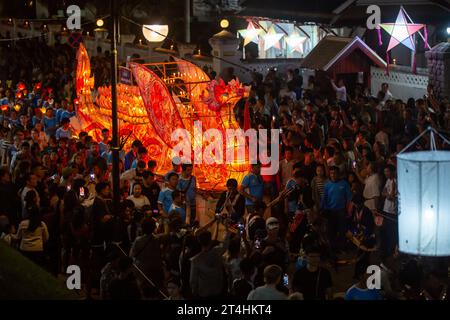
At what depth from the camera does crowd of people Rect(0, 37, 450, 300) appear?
1127 cm

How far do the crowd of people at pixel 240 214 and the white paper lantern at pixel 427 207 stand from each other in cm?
58

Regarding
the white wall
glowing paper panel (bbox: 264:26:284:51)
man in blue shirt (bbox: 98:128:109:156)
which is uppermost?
glowing paper panel (bbox: 264:26:284:51)

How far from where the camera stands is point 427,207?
10.2 metres

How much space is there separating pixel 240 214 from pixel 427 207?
4688mm

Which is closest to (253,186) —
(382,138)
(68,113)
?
(382,138)

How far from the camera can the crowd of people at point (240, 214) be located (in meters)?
11.3

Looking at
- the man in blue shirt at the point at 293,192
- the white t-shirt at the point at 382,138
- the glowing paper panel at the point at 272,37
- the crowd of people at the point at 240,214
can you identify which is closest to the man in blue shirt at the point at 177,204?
the crowd of people at the point at 240,214

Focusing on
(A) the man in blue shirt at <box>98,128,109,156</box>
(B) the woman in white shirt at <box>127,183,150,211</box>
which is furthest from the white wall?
(B) the woman in white shirt at <box>127,183,150,211</box>

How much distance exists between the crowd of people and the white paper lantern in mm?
577

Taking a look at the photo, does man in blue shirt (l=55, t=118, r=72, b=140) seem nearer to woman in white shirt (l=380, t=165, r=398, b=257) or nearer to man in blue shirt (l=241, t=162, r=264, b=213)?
man in blue shirt (l=241, t=162, r=264, b=213)

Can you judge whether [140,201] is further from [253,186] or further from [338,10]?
[338,10]

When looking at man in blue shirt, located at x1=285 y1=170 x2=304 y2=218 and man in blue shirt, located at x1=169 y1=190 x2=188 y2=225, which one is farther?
man in blue shirt, located at x1=285 y1=170 x2=304 y2=218

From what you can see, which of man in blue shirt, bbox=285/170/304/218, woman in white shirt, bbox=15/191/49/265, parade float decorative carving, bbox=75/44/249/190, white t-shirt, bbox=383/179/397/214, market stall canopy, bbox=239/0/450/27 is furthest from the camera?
market stall canopy, bbox=239/0/450/27
